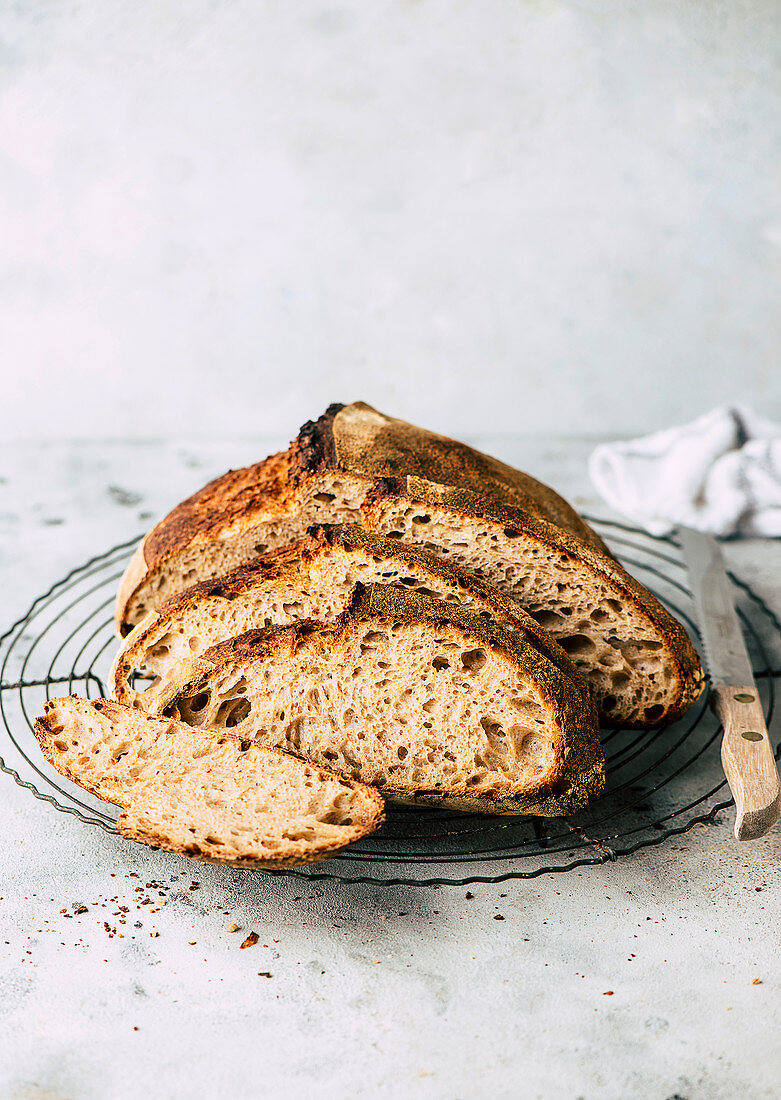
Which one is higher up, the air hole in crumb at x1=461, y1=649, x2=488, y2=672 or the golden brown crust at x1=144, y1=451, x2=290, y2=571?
the golden brown crust at x1=144, y1=451, x2=290, y2=571

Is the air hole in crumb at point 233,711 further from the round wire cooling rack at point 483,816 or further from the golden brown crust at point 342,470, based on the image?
the golden brown crust at point 342,470

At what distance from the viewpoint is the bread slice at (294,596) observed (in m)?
2.30

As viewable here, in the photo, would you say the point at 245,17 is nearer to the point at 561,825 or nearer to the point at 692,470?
the point at 692,470

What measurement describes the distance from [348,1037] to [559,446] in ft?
11.7

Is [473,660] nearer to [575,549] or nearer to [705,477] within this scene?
[575,549]

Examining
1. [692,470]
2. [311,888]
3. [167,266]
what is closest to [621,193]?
[692,470]

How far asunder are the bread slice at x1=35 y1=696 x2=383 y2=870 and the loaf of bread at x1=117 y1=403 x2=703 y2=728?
0.58m

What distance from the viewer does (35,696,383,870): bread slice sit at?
1924mm

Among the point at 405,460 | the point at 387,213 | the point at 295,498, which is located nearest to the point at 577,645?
the point at 405,460

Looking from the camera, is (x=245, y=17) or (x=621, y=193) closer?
(x=245, y=17)

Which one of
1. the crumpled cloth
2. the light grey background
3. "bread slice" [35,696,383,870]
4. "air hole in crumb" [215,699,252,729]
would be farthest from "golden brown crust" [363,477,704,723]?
the light grey background

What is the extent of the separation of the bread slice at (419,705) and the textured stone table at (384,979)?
22 cm

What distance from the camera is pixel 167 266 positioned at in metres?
4.86

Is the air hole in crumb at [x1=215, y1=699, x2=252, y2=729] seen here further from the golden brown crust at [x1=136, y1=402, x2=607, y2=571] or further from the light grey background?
the light grey background
